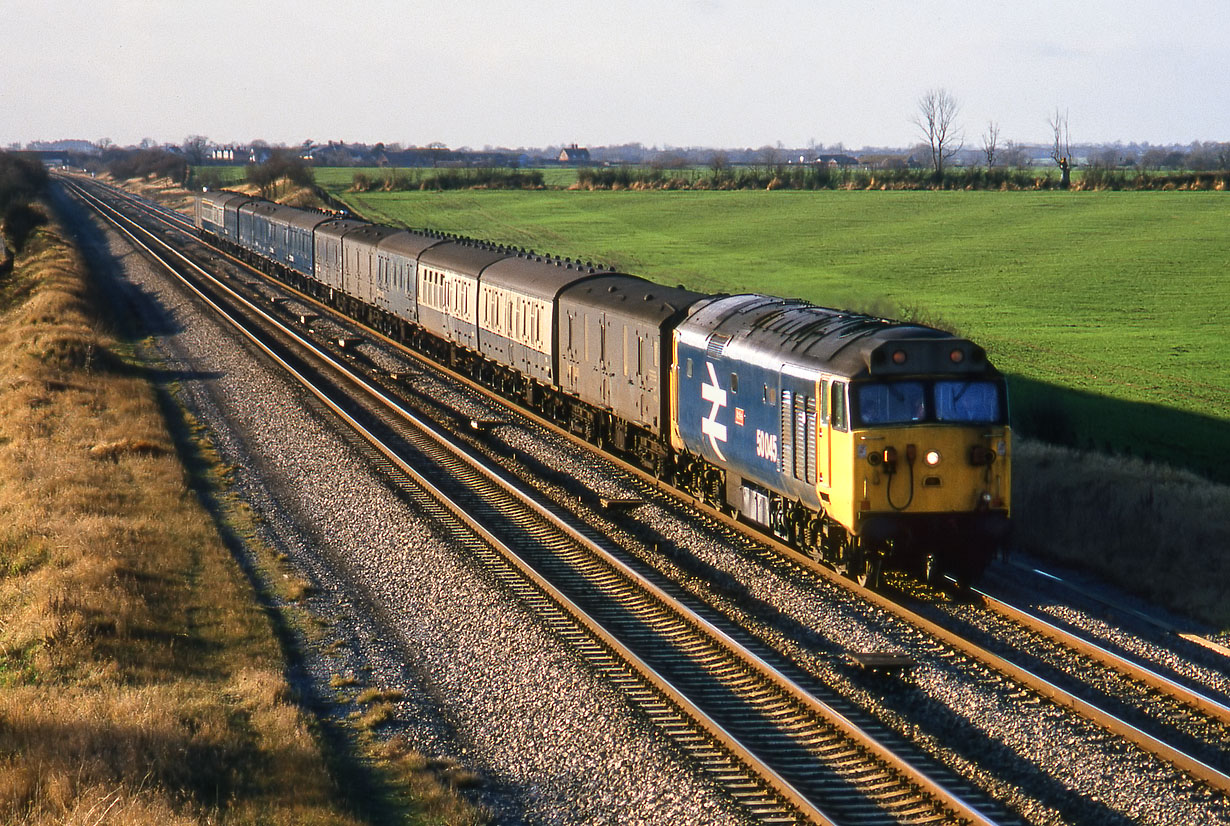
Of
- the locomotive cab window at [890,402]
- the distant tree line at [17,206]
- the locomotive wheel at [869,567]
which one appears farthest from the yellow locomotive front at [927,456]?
the distant tree line at [17,206]

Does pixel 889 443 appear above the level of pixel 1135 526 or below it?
above

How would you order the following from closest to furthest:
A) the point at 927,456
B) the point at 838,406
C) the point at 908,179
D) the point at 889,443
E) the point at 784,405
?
1. the point at 889,443
2. the point at 927,456
3. the point at 838,406
4. the point at 784,405
5. the point at 908,179

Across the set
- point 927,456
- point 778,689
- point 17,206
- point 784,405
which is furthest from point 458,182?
point 778,689

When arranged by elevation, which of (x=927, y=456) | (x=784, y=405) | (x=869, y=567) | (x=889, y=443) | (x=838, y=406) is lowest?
(x=869, y=567)

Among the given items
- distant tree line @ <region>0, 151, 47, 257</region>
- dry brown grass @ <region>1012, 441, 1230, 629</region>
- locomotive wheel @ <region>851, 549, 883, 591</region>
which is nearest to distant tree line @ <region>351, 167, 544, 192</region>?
distant tree line @ <region>0, 151, 47, 257</region>

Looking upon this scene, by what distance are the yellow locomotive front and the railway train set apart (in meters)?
0.02

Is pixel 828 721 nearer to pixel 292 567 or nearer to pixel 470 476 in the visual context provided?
pixel 292 567

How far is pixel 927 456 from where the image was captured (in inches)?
626

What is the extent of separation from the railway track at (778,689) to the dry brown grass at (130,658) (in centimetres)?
338

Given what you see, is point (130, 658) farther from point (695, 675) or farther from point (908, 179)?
point (908, 179)

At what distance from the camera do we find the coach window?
625 inches

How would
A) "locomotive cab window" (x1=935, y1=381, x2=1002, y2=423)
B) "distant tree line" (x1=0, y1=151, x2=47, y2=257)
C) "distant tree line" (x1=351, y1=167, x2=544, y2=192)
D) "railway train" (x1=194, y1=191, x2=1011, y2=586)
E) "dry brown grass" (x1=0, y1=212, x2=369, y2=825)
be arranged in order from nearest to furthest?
1. "dry brown grass" (x1=0, y1=212, x2=369, y2=825)
2. "railway train" (x1=194, y1=191, x2=1011, y2=586)
3. "locomotive cab window" (x1=935, y1=381, x2=1002, y2=423)
4. "distant tree line" (x1=0, y1=151, x2=47, y2=257)
5. "distant tree line" (x1=351, y1=167, x2=544, y2=192)

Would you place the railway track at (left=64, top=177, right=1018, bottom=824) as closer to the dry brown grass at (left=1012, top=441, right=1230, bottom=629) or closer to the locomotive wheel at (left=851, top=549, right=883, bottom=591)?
the locomotive wheel at (left=851, top=549, right=883, bottom=591)

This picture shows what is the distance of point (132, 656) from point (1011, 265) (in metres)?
52.9
